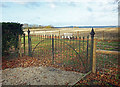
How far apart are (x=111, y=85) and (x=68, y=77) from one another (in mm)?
1358

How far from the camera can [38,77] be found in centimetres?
380

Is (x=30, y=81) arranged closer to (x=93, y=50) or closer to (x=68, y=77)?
(x=68, y=77)

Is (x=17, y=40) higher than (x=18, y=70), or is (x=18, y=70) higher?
(x=17, y=40)

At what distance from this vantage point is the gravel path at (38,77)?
11.4 ft

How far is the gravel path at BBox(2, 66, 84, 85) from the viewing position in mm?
3463

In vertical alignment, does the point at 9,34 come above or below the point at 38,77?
above

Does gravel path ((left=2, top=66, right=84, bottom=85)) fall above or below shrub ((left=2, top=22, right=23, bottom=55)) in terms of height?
below

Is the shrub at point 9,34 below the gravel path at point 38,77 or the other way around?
the other way around

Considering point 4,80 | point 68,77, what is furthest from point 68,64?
point 4,80

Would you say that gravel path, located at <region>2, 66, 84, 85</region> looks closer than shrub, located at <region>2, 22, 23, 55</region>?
Yes

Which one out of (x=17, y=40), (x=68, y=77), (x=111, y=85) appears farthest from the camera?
(x=17, y=40)

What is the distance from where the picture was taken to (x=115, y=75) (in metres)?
3.88

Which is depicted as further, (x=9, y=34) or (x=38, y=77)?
(x=9, y=34)

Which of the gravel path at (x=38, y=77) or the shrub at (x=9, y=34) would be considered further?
the shrub at (x=9, y=34)
